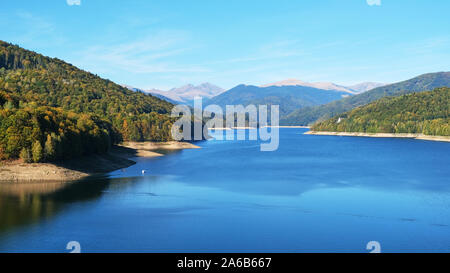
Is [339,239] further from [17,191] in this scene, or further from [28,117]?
[28,117]

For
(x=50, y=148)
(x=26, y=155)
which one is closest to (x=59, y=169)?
(x=50, y=148)

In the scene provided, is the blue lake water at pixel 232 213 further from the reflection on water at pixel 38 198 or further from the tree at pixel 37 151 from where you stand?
the tree at pixel 37 151

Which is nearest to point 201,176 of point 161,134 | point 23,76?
point 161,134

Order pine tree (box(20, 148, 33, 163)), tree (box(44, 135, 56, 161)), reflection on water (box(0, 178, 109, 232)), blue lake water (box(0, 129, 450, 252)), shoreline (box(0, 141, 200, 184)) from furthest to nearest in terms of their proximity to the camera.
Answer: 1. tree (box(44, 135, 56, 161))
2. pine tree (box(20, 148, 33, 163))
3. shoreline (box(0, 141, 200, 184))
4. reflection on water (box(0, 178, 109, 232))
5. blue lake water (box(0, 129, 450, 252))

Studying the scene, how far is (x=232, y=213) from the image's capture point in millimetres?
50125

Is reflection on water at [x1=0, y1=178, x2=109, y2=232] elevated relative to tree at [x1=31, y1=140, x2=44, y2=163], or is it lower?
lower

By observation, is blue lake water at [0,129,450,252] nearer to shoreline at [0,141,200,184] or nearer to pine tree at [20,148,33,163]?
shoreline at [0,141,200,184]

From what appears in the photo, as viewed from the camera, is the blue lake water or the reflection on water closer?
the blue lake water

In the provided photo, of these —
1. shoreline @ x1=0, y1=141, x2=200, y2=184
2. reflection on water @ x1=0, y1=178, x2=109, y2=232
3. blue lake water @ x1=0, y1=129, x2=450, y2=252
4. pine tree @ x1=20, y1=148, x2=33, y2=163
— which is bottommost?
blue lake water @ x1=0, y1=129, x2=450, y2=252

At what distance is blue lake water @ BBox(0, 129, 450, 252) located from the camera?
38344 mm

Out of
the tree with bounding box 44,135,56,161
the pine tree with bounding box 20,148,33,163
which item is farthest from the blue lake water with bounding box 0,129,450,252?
the tree with bounding box 44,135,56,161

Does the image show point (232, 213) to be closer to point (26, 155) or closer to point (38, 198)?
point (38, 198)

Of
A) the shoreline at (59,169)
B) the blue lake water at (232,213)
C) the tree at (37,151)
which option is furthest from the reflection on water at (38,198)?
the tree at (37,151)
